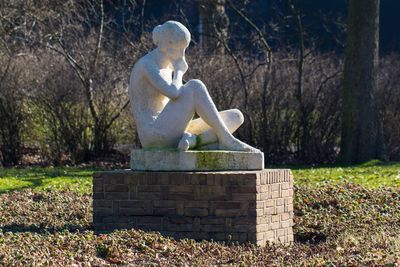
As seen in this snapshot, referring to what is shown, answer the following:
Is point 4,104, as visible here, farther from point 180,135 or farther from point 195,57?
point 180,135

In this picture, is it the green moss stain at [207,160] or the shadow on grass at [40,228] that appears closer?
the green moss stain at [207,160]

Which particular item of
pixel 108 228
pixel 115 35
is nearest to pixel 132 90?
pixel 108 228

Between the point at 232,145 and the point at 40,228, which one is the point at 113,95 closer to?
the point at 40,228

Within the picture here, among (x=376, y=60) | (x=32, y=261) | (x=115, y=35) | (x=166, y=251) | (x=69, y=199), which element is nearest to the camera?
(x=32, y=261)

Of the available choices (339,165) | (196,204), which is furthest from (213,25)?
(196,204)

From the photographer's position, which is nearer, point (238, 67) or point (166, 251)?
point (166, 251)

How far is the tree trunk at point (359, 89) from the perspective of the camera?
18688 millimetres

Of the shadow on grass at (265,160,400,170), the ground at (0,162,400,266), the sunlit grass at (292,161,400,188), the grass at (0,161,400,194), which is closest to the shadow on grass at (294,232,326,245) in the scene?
the ground at (0,162,400,266)

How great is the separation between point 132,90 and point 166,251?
2.26m

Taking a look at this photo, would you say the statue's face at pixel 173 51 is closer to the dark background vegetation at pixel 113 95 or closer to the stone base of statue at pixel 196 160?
the stone base of statue at pixel 196 160

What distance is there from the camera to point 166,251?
8.79 metres

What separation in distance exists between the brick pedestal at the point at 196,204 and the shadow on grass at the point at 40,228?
0.27m

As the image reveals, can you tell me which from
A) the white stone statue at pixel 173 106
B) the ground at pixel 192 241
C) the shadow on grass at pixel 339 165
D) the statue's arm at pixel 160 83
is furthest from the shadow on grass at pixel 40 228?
the shadow on grass at pixel 339 165

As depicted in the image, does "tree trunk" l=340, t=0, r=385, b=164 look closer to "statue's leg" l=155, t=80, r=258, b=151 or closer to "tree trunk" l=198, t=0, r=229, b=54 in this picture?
"tree trunk" l=198, t=0, r=229, b=54
